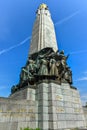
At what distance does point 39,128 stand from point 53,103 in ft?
6.39

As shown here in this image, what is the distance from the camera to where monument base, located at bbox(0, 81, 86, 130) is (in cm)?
905

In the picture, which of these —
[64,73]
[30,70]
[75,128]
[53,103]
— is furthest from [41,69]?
[75,128]

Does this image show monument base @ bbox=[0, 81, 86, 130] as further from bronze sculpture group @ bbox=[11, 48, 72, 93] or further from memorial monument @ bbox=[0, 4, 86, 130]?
bronze sculpture group @ bbox=[11, 48, 72, 93]

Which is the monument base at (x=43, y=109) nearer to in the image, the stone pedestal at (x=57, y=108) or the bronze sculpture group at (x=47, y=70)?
the stone pedestal at (x=57, y=108)

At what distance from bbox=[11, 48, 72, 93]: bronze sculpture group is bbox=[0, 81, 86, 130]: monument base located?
779 mm

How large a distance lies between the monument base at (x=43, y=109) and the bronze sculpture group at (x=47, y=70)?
78cm

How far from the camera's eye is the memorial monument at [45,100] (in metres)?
9.23

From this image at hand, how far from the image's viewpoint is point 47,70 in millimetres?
12305

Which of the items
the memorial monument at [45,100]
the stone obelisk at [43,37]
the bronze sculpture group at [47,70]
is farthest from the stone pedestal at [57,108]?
the stone obelisk at [43,37]

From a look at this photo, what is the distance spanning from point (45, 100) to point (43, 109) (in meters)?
0.71

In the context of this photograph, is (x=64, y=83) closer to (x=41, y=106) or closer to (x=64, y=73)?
(x=64, y=73)

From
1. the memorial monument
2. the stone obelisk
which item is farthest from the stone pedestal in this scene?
the stone obelisk

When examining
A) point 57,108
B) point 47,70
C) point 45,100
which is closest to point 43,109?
point 45,100

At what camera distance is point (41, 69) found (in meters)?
12.1
